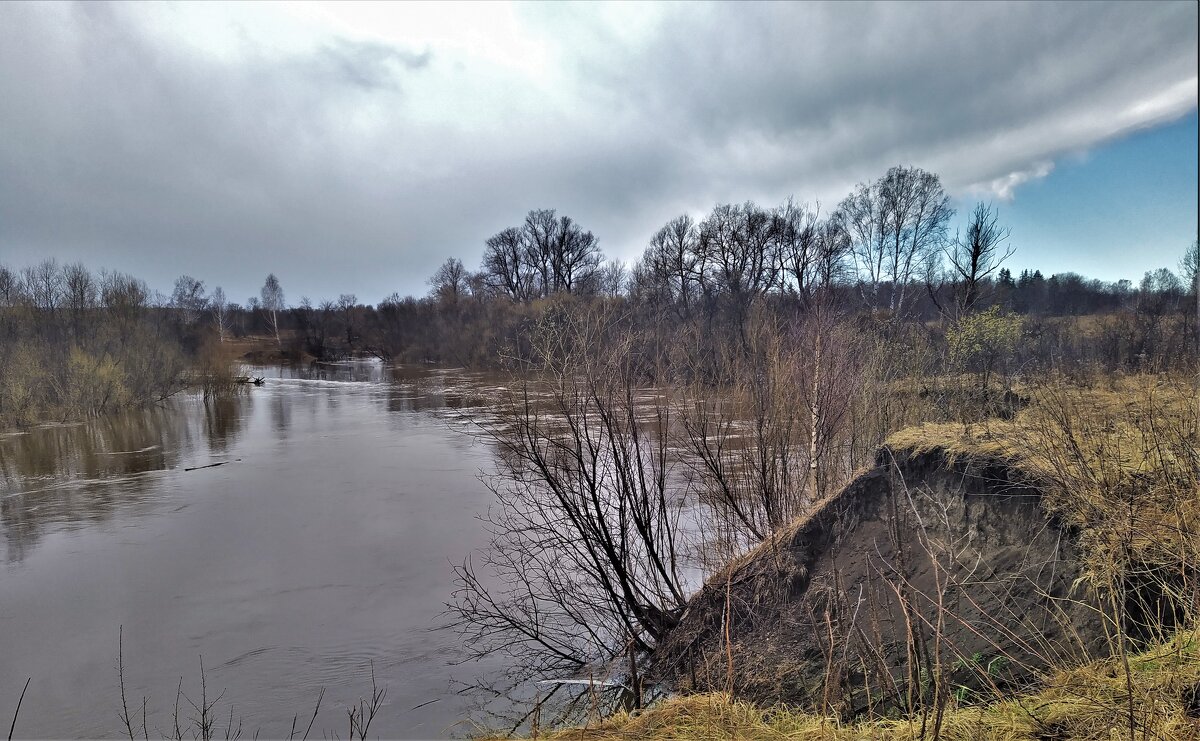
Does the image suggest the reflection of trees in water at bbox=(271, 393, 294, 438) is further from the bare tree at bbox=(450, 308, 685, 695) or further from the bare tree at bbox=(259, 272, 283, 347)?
the bare tree at bbox=(259, 272, 283, 347)

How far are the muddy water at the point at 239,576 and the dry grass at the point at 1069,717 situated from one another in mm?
3458

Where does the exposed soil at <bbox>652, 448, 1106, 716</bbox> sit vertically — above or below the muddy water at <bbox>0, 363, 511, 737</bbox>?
above

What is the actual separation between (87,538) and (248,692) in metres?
7.61

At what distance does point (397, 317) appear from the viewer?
229 ft

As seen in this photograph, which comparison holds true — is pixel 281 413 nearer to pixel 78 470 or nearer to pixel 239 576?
pixel 78 470

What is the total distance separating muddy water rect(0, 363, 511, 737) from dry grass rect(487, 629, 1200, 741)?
11.3 ft

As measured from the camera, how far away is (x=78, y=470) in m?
17.5

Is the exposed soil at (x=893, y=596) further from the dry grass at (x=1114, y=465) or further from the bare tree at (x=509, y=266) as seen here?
the bare tree at (x=509, y=266)

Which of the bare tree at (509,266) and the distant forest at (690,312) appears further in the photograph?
the bare tree at (509,266)

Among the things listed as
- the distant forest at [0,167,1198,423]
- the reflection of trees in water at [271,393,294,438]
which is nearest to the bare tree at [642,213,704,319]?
the distant forest at [0,167,1198,423]

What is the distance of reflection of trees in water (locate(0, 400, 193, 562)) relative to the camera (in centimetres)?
1306

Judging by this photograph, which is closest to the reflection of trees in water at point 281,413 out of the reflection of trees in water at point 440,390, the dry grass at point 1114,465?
the reflection of trees in water at point 440,390

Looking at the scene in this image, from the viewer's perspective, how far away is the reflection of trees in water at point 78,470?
1306 centimetres

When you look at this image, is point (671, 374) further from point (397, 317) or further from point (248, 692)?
point (397, 317)
